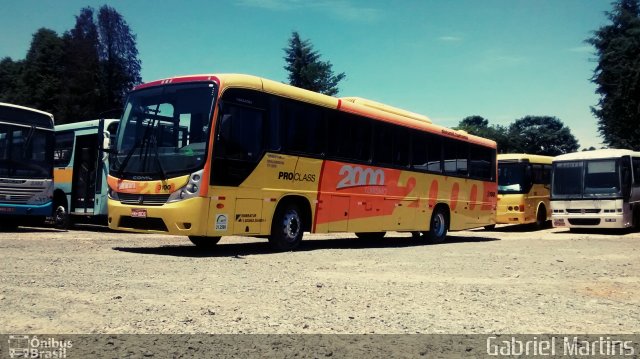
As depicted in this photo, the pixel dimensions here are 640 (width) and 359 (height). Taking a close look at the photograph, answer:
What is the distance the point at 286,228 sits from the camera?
37.6 ft

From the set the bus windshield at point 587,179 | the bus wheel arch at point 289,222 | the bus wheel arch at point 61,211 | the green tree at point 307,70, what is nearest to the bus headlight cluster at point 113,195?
the bus wheel arch at point 289,222

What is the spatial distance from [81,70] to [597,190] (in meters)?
42.6

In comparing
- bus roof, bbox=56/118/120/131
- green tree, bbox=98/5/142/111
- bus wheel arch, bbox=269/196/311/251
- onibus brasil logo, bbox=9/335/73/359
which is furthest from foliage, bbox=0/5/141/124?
onibus brasil logo, bbox=9/335/73/359

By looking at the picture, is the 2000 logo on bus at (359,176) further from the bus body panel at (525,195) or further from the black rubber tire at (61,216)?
the bus body panel at (525,195)

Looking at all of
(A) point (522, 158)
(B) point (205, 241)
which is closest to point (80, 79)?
(A) point (522, 158)

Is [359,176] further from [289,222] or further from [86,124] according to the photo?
[86,124]

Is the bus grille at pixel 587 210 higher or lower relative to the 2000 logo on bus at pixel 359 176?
lower

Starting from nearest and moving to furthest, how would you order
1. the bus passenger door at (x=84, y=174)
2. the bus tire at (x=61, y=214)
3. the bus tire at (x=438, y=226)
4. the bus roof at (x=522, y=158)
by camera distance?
1. the bus tire at (x=438, y=226)
2. the bus passenger door at (x=84, y=174)
3. the bus tire at (x=61, y=214)
4. the bus roof at (x=522, y=158)

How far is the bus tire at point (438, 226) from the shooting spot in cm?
1648

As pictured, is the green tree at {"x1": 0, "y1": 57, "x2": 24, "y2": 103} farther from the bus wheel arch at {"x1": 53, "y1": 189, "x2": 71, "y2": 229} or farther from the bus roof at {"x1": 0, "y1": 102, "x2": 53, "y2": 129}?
the bus roof at {"x1": 0, "y1": 102, "x2": 53, "y2": 129}

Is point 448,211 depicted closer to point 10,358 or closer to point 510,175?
point 510,175

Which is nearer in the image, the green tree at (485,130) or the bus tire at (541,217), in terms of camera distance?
the bus tire at (541,217)

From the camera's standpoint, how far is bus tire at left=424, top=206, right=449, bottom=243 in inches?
649

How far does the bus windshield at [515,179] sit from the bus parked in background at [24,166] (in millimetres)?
18108
